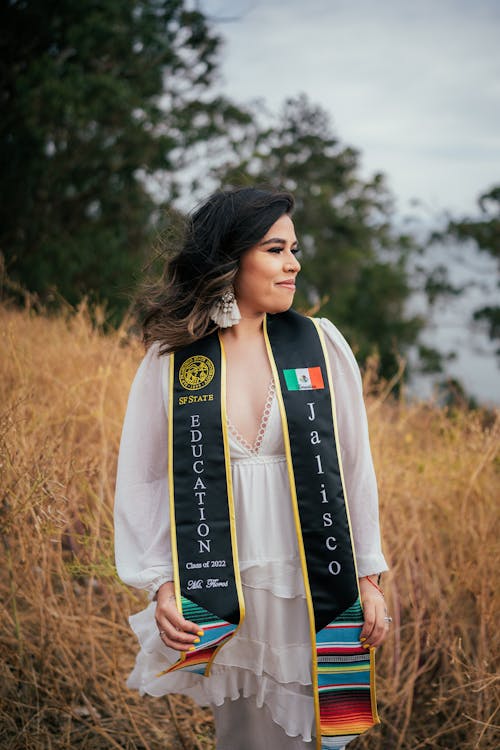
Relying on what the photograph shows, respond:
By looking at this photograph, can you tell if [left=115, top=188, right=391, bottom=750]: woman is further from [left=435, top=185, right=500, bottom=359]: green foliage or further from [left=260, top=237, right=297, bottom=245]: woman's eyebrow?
[left=435, top=185, right=500, bottom=359]: green foliage

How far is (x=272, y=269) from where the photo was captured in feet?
6.29

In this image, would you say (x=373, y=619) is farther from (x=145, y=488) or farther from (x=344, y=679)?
(x=145, y=488)

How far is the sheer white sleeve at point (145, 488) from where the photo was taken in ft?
6.25

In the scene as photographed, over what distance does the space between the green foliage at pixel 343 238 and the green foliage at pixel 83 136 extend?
348 inches

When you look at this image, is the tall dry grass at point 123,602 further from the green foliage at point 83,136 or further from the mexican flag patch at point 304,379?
the green foliage at point 83,136

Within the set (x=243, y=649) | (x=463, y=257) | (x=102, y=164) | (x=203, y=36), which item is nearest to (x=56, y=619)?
(x=243, y=649)

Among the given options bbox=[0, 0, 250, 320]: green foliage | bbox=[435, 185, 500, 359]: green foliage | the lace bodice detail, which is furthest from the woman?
bbox=[435, 185, 500, 359]: green foliage

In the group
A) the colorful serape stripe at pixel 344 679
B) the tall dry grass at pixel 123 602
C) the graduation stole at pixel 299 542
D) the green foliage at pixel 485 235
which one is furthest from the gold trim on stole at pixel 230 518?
the green foliage at pixel 485 235

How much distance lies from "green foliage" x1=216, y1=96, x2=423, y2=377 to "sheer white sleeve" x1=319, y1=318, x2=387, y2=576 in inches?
742

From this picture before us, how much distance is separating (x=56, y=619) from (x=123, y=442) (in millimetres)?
1383

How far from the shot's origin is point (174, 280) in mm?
2113

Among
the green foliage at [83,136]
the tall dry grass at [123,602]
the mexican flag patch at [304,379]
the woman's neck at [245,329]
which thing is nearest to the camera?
the mexican flag patch at [304,379]

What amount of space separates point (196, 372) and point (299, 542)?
0.55m

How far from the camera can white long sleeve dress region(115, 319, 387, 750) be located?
75.2 inches
